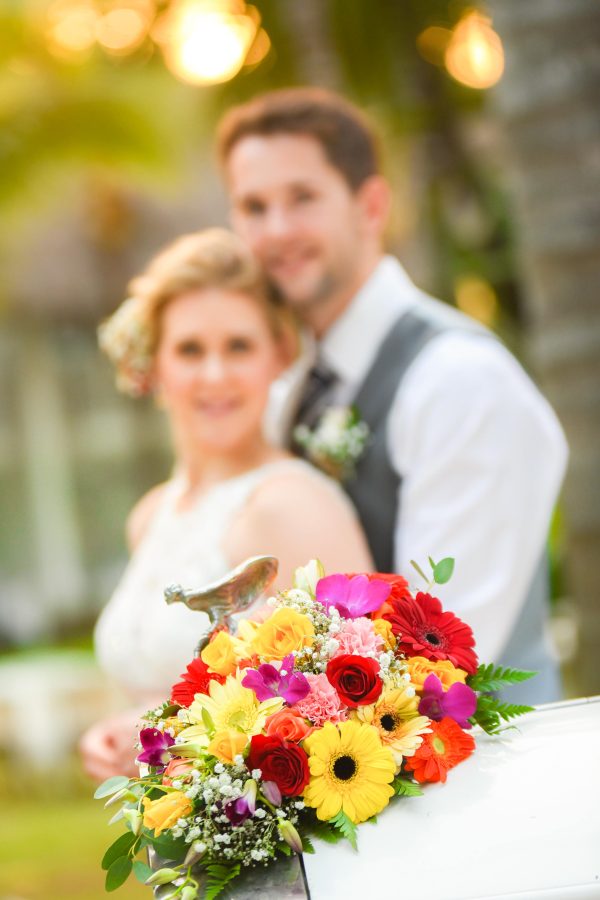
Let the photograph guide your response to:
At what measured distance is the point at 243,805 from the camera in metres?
1.58

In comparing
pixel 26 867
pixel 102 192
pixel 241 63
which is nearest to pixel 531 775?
pixel 26 867

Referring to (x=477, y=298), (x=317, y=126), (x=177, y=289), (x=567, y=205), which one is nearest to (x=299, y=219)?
(x=317, y=126)

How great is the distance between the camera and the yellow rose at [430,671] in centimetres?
179

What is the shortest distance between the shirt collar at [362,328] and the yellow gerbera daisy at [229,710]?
1.73 meters

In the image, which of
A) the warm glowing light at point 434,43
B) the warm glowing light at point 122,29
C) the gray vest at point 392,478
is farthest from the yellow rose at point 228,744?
the warm glowing light at point 122,29

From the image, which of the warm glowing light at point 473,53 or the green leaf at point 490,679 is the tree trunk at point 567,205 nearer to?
the green leaf at point 490,679

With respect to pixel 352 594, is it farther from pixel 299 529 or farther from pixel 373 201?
pixel 373 201

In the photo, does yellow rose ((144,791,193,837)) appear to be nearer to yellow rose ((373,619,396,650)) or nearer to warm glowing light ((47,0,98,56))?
yellow rose ((373,619,396,650))

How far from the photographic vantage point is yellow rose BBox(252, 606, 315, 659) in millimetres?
1771

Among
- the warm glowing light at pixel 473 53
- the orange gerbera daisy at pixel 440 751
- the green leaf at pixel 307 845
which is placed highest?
the warm glowing light at pixel 473 53

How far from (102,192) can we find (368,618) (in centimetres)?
1170

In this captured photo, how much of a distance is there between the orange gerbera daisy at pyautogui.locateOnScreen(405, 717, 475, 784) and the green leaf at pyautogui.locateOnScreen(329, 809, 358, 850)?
129mm

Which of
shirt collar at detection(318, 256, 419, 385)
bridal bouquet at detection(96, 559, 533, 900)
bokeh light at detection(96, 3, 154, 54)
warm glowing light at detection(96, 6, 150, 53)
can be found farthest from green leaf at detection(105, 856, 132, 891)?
warm glowing light at detection(96, 6, 150, 53)

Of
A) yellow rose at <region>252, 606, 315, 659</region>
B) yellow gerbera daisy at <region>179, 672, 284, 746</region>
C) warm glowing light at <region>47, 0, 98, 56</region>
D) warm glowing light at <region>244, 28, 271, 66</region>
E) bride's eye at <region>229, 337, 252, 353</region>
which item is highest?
warm glowing light at <region>47, 0, 98, 56</region>
